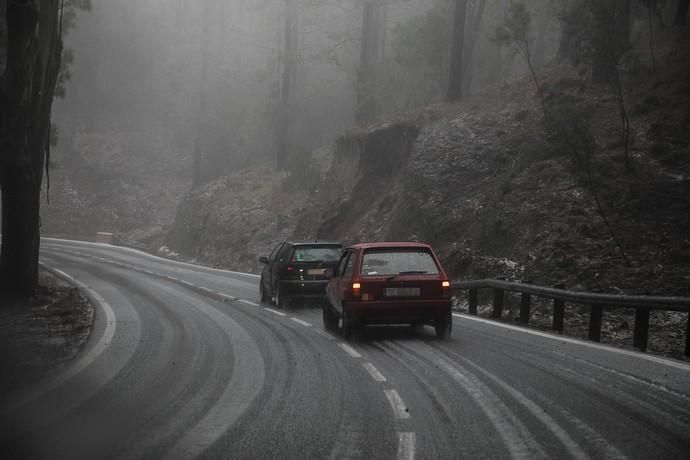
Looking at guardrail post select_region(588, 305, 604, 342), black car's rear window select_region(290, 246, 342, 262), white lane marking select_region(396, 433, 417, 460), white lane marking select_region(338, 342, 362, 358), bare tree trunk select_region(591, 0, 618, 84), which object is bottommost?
white lane marking select_region(338, 342, 362, 358)

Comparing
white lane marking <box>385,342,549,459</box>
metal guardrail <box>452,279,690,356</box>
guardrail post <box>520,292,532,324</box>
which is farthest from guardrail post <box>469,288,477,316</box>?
white lane marking <box>385,342,549,459</box>

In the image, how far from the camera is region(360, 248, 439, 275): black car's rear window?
1206 centimetres

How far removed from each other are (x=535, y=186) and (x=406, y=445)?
53.2 feet

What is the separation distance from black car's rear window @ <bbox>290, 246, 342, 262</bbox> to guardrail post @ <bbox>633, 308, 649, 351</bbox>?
8.57m

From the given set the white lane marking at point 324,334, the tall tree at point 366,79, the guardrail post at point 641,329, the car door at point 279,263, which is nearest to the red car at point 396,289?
the white lane marking at point 324,334

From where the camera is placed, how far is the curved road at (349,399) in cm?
571

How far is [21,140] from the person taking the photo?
15281 mm

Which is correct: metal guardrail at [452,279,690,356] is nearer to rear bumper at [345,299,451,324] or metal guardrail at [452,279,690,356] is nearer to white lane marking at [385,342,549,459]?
rear bumper at [345,299,451,324]

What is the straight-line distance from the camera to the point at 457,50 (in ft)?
103

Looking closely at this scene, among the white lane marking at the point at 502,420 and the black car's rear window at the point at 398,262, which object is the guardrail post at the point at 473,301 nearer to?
the black car's rear window at the point at 398,262

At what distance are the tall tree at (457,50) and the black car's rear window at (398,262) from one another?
823 inches

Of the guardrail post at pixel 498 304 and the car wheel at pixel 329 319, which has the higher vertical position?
the guardrail post at pixel 498 304

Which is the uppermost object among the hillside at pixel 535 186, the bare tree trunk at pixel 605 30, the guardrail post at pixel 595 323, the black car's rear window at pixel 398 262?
the bare tree trunk at pixel 605 30

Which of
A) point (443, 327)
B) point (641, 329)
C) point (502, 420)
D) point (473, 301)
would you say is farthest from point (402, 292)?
point (502, 420)
